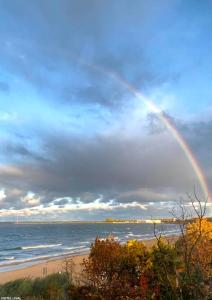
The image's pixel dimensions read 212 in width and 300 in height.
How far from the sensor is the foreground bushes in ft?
37.6

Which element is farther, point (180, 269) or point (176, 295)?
point (180, 269)

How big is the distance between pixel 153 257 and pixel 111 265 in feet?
6.07

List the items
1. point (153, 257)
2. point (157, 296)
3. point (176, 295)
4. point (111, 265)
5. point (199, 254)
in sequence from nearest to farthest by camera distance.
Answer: point (176, 295) < point (157, 296) < point (111, 265) < point (153, 257) < point (199, 254)

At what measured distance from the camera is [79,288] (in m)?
13.3

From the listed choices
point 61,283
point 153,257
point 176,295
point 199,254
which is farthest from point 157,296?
point 61,283

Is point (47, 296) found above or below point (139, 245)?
below

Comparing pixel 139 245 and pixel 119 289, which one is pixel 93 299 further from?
pixel 139 245

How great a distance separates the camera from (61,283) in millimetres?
17594

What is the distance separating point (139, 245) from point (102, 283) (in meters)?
3.59

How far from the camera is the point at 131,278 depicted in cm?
1327

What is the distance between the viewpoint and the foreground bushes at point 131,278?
11445 millimetres

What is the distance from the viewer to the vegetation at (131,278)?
450 inches

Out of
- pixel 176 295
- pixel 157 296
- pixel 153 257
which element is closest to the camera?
pixel 176 295

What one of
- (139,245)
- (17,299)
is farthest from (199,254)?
(17,299)
